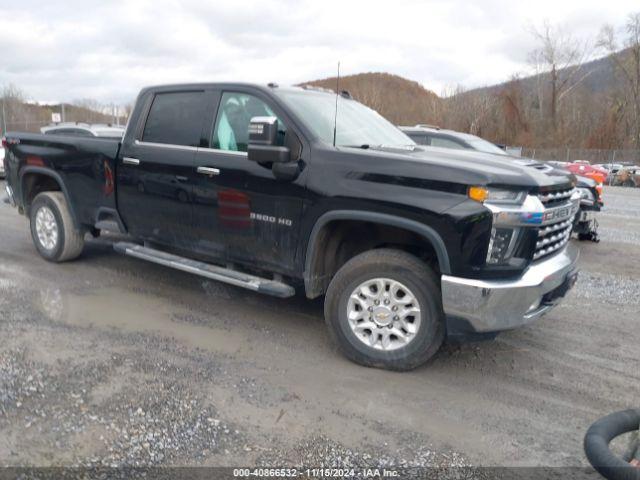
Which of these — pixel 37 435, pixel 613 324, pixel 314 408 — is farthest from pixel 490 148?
pixel 37 435

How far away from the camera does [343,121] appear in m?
4.74

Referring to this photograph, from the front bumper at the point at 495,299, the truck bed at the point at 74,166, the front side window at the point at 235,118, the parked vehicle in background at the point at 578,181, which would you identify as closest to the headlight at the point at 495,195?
the front bumper at the point at 495,299

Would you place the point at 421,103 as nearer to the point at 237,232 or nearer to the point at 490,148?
the point at 490,148

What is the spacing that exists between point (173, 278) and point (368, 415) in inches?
133

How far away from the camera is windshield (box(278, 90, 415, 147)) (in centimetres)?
442

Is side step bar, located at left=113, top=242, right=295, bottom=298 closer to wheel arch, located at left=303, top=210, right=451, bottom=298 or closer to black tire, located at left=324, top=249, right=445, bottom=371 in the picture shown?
wheel arch, located at left=303, top=210, right=451, bottom=298

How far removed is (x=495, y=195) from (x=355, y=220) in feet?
3.25

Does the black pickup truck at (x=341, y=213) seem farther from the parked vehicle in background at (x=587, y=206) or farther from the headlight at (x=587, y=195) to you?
the headlight at (x=587, y=195)

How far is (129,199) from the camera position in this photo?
5.36 m

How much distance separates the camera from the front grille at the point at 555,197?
3699 millimetres

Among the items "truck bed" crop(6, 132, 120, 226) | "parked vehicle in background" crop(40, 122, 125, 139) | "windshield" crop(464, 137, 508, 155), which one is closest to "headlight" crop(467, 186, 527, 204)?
Result: "truck bed" crop(6, 132, 120, 226)

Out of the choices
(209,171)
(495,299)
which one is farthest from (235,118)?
(495,299)

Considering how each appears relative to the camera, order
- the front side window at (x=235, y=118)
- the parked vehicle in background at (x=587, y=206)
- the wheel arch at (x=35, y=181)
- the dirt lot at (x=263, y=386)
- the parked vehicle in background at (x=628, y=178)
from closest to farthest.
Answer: the dirt lot at (x=263, y=386) → the front side window at (x=235, y=118) → the wheel arch at (x=35, y=181) → the parked vehicle in background at (x=587, y=206) → the parked vehicle in background at (x=628, y=178)

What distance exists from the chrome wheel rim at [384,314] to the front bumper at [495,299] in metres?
0.31
